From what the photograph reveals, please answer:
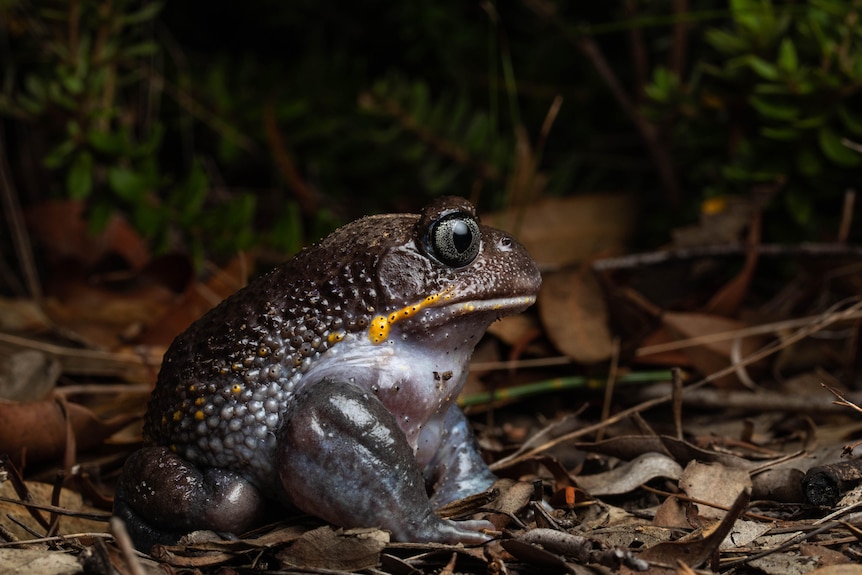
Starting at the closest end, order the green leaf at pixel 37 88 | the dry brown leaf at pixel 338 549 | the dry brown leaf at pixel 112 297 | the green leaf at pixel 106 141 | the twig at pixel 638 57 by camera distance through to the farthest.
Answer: the dry brown leaf at pixel 338 549, the green leaf at pixel 106 141, the green leaf at pixel 37 88, the dry brown leaf at pixel 112 297, the twig at pixel 638 57

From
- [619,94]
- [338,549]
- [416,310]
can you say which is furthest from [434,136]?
[338,549]

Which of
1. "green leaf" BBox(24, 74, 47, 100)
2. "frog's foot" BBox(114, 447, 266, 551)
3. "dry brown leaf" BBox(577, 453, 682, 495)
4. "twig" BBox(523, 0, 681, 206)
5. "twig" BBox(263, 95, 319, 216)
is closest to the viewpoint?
"frog's foot" BBox(114, 447, 266, 551)

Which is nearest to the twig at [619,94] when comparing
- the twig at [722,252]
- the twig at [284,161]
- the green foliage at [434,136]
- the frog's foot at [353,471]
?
the green foliage at [434,136]

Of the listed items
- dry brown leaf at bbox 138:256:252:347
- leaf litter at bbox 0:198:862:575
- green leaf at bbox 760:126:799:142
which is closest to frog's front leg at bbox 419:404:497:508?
leaf litter at bbox 0:198:862:575

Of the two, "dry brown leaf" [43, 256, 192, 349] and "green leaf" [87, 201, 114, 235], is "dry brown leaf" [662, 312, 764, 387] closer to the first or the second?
"dry brown leaf" [43, 256, 192, 349]

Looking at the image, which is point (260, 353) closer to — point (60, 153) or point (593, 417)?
point (593, 417)

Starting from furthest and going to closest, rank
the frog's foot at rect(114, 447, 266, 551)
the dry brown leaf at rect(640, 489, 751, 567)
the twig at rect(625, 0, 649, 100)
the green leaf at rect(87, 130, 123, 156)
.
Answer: the twig at rect(625, 0, 649, 100), the green leaf at rect(87, 130, 123, 156), the frog's foot at rect(114, 447, 266, 551), the dry brown leaf at rect(640, 489, 751, 567)

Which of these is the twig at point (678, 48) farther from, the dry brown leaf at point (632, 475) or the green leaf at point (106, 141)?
the green leaf at point (106, 141)
